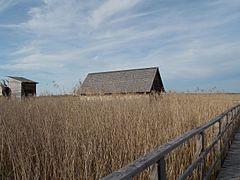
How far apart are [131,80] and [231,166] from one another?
1866cm

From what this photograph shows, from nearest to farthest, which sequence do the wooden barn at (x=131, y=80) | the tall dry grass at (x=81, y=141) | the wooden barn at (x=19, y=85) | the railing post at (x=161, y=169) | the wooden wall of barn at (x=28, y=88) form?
the railing post at (x=161, y=169) < the tall dry grass at (x=81, y=141) < the wooden barn at (x=19, y=85) < the wooden wall of barn at (x=28, y=88) < the wooden barn at (x=131, y=80)

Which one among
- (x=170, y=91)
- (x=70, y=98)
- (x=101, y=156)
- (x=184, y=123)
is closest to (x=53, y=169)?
(x=101, y=156)

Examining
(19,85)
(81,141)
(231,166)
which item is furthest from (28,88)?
(81,141)

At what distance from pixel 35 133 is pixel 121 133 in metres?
1.06

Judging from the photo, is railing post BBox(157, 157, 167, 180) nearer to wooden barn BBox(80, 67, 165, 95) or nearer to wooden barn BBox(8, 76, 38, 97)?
wooden barn BBox(80, 67, 165, 95)

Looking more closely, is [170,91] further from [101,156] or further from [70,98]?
[101,156]

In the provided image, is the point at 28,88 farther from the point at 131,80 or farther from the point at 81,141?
the point at 81,141

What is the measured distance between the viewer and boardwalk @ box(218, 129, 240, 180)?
4.15 m

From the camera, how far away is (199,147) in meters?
3.40

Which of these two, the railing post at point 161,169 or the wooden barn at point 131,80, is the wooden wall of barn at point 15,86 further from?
the railing post at point 161,169

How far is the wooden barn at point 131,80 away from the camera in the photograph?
2147 cm

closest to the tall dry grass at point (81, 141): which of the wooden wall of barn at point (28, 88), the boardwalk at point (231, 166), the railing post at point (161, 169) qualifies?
the boardwalk at point (231, 166)

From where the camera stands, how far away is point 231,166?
4.73 metres

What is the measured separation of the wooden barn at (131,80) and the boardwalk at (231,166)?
1408 centimetres
